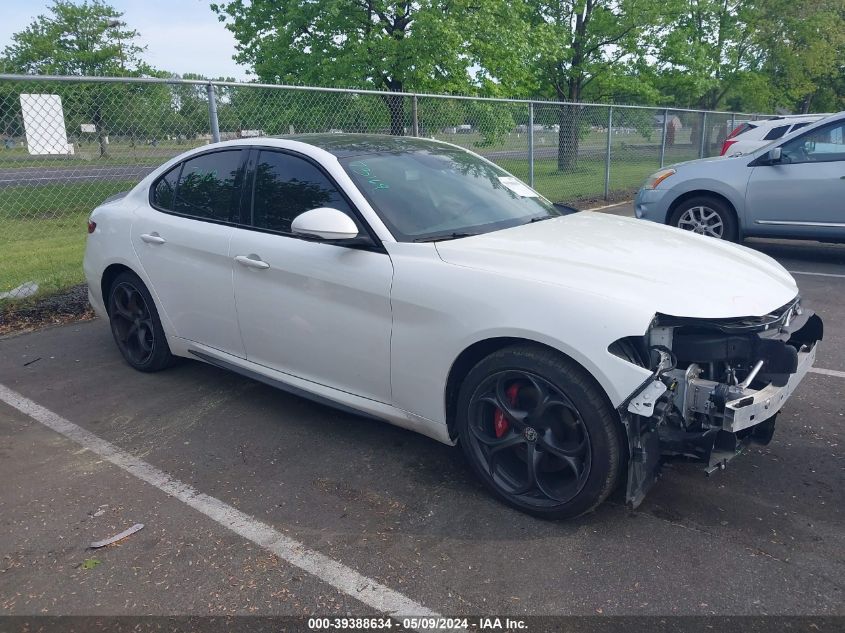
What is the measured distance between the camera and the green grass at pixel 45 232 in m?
7.54

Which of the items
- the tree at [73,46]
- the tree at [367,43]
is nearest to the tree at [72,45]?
the tree at [73,46]

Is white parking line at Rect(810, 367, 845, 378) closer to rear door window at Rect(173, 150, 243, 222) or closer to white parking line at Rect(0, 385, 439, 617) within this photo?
white parking line at Rect(0, 385, 439, 617)

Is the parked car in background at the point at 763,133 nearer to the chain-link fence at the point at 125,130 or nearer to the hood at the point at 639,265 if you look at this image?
the chain-link fence at the point at 125,130

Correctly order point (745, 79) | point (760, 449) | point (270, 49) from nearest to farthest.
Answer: point (760, 449) < point (270, 49) < point (745, 79)

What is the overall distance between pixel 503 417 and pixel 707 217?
20.8 ft

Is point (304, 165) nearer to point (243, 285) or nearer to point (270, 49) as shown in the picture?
point (243, 285)

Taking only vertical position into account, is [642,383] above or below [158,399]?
above

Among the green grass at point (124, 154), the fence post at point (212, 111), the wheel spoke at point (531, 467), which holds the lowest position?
the wheel spoke at point (531, 467)

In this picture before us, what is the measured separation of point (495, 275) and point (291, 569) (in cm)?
149

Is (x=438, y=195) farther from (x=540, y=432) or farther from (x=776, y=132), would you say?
(x=776, y=132)

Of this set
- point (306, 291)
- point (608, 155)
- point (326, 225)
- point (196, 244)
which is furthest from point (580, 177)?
point (326, 225)

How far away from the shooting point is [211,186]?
438 centimetres

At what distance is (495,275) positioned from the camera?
3037 millimetres

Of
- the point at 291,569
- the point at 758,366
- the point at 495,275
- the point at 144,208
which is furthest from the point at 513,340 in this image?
the point at 144,208
